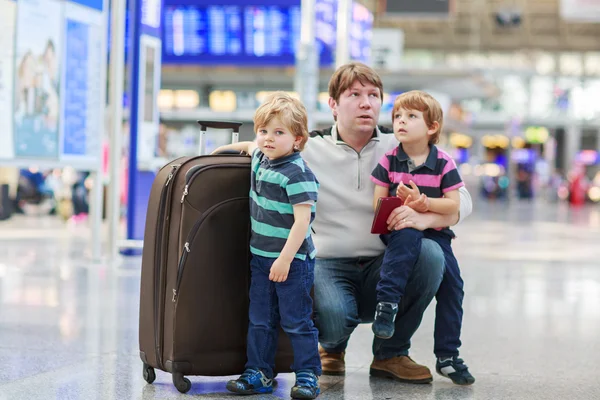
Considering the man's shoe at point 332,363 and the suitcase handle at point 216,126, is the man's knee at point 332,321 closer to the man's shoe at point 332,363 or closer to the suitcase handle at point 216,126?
the man's shoe at point 332,363

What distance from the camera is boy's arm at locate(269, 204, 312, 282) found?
11.5 ft

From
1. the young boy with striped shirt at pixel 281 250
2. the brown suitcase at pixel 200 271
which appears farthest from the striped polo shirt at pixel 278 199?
the brown suitcase at pixel 200 271

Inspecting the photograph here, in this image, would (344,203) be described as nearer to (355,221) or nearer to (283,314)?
(355,221)

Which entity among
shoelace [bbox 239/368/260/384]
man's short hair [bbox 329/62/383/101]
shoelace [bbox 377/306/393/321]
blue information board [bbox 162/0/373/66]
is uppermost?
blue information board [bbox 162/0/373/66]

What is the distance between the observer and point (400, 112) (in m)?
4.00

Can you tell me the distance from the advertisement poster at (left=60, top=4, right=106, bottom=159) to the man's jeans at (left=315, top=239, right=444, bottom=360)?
5606 millimetres

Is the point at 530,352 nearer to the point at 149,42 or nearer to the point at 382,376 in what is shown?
the point at 382,376

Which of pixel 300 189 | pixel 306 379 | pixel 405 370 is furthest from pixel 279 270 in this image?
pixel 405 370

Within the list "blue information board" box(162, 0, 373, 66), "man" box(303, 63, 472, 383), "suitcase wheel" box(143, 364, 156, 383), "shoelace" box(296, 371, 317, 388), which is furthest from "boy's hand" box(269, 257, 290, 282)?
"blue information board" box(162, 0, 373, 66)

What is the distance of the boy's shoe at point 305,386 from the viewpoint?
11.8ft

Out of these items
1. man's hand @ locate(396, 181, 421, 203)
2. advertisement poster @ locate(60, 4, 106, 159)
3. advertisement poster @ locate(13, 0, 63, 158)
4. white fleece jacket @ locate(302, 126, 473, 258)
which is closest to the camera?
man's hand @ locate(396, 181, 421, 203)

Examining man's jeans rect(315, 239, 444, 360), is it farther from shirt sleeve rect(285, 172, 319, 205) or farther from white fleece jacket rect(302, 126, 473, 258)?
shirt sleeve rect(285, 172, 319, 205)

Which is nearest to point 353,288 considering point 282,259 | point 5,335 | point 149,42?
point 282,259

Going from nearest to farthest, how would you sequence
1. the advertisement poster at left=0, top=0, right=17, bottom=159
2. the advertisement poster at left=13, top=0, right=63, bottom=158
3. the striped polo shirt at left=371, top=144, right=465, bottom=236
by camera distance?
the striped polo shirt at left=371, top=144, right=465, bottom=236
the advertisement poster at left=0, top=0, right=17, bottom=159
the advertisement poster at left=13, top=0, right=63, bottom=158
